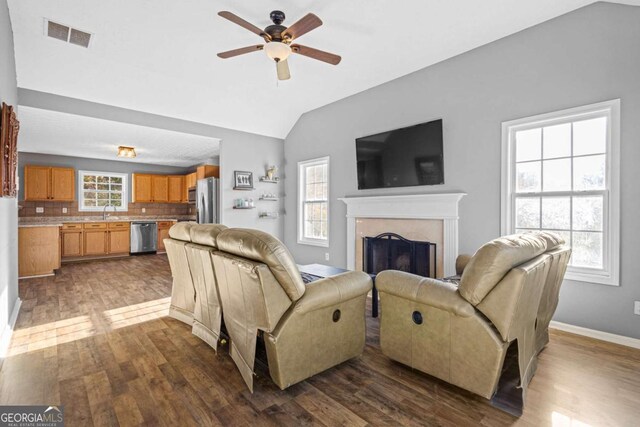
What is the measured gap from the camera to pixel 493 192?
11.6ft

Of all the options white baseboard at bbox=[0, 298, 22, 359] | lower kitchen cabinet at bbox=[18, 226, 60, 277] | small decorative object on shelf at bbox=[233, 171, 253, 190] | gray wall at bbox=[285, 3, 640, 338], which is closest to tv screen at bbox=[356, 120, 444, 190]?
gray wall at bbox=[285, 3, 640, 338]

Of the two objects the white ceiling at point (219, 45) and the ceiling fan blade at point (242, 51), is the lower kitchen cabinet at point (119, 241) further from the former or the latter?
the ceiling fan blade at point (242, 51)

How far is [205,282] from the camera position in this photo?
108 inches

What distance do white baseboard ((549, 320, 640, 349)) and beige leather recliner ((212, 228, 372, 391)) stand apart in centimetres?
221

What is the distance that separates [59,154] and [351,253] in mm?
7396

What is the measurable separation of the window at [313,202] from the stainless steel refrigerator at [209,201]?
1613 mm

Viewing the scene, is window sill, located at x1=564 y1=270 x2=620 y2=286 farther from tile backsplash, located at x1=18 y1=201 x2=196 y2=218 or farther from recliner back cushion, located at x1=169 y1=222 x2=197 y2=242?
tile backsplash, located at x1=18 y1=201 x2=196 y2=218

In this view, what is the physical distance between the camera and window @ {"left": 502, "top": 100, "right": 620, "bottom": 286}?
281 cm

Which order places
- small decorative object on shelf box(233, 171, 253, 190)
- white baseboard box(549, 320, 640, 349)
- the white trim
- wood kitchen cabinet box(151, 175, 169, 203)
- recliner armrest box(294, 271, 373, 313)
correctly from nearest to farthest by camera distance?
1. recliner armrest box(294, 271, 373, 313)
2. white baseboard box(549, 320, 640, 349)
3. the white trim
4. small decorative object on shelf box(233, 171, 253, 190)
5. wood kitchen cabinet box(151, 175, 169, 203)

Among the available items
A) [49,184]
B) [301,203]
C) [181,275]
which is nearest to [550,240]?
[181,275]

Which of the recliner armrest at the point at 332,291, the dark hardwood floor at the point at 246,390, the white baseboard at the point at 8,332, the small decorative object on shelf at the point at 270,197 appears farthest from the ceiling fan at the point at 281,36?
the small decorative object on shelf at the point at 270,197

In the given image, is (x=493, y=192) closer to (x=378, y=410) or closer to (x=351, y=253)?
(x=351, y=253)

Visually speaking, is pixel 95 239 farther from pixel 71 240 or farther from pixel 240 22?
pixel 240 22

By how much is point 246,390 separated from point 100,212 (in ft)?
26.8
